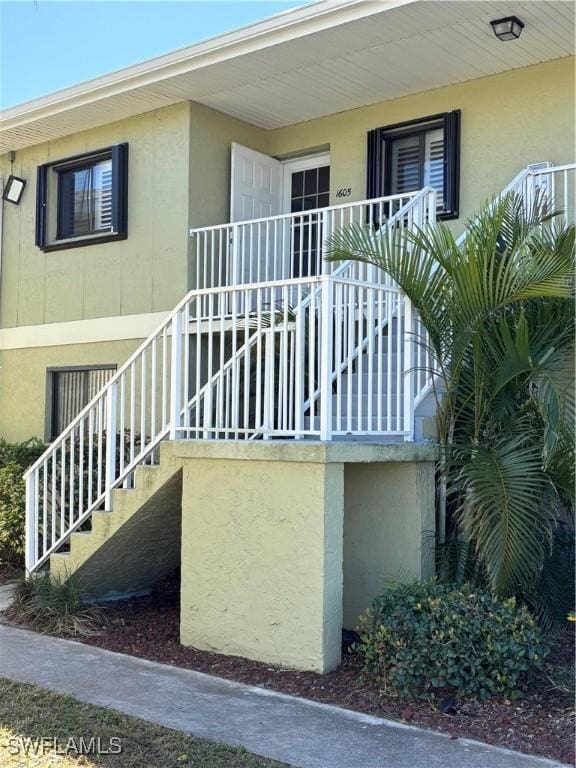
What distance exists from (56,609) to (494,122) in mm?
6449

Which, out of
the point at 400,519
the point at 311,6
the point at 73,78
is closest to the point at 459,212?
the point at 311,6

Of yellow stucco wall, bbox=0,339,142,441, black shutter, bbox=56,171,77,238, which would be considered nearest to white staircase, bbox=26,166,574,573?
yellow stucco wall, bbox=0,339,142,441

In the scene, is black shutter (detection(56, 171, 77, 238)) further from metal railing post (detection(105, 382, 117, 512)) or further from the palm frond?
the palm frond

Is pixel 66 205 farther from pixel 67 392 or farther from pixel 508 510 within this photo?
pixel 508 510

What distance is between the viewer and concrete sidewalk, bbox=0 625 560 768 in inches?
180

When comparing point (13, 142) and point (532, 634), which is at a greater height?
point (13, 142)

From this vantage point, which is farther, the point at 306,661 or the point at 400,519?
the point at 400,519

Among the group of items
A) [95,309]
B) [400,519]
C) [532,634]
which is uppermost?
[95,309]

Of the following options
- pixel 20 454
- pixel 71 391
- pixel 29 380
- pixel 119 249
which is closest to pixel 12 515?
pixel 20 454

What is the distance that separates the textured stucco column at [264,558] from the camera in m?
A: 5.92

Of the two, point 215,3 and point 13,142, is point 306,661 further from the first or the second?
point 13,142

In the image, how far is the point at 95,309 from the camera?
440 inches

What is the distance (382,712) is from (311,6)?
618 cm
